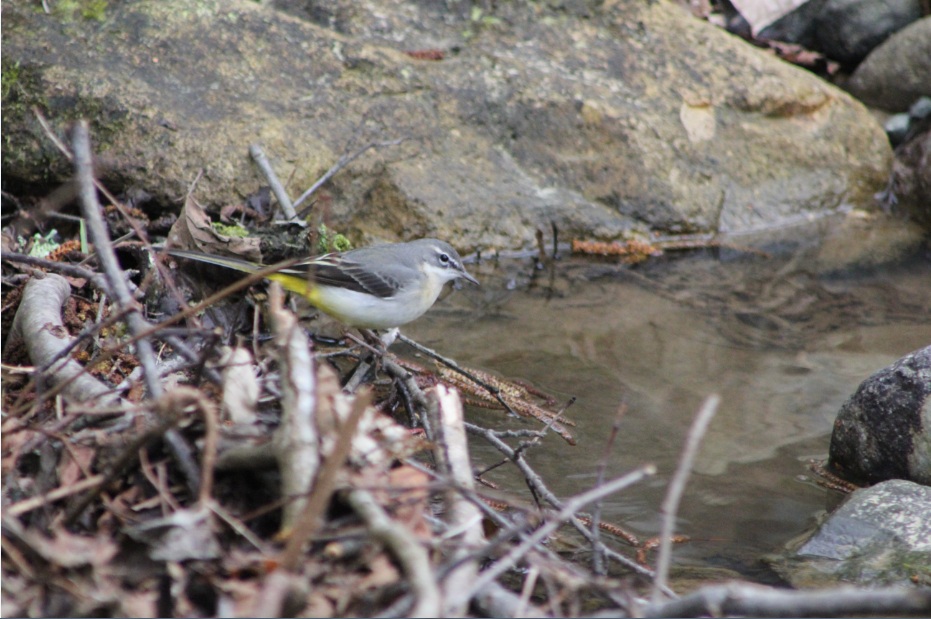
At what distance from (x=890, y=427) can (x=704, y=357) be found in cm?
187

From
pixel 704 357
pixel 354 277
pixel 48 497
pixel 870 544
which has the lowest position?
pixel 704 357

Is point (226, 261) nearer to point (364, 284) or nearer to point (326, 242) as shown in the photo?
point (364, 284)

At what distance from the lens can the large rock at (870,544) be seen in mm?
4426

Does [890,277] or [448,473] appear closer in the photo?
[448,473]

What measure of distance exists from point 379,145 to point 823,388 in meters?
3.96

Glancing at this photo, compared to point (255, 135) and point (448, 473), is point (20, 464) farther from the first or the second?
point (255, 135)

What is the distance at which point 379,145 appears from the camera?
7770mm

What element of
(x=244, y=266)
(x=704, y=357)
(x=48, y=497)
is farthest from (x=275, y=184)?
(x=48, y=497)

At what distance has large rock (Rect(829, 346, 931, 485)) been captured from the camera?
512 centimetres

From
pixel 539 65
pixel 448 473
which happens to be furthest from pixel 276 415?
pixel 539 65

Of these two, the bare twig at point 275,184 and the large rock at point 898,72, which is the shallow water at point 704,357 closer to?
the bare twig at point 275,184

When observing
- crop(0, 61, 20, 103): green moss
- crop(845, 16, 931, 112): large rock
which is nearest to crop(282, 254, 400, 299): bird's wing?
crop(0, 61, 20, 103): green moss

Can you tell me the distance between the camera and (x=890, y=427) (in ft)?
17.2

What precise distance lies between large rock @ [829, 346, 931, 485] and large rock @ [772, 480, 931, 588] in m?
0.34
